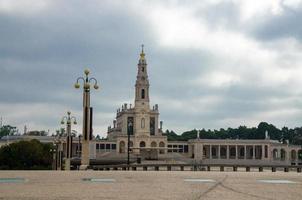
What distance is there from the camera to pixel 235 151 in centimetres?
16838

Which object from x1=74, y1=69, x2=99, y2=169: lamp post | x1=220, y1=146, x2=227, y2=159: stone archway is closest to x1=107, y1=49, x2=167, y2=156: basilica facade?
x1=220, y1=146, x2=227, y2=159: stone archway

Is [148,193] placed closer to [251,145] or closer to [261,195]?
[261,195]

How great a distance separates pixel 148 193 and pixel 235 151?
151698 mm

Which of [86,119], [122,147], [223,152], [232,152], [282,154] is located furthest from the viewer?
[282,154]

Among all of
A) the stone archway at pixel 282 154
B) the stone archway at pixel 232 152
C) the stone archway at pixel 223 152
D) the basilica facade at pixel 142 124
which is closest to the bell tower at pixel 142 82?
the basilica facade at pixel 142 124

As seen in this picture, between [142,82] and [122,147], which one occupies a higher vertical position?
[142,82]

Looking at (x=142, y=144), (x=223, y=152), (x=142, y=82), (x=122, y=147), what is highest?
(x=142, y=82)

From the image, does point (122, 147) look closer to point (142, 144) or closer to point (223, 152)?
point (142, 144)

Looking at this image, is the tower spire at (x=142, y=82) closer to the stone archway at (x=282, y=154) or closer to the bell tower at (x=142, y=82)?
the bell tower at (x=142, y=82)

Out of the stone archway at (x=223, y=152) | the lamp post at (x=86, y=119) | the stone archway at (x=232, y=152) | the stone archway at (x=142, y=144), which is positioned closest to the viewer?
the lamp post at (x=86, y=119)

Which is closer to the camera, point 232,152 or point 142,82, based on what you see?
point 142,82

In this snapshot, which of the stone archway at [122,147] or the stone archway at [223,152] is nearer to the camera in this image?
the stone archway at [122,147]

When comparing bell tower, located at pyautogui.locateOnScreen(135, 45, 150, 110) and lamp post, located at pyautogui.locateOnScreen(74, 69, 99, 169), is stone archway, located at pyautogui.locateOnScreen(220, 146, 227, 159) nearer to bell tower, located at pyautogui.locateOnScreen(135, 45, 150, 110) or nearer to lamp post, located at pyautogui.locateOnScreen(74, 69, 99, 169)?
bell tower, located at pyautogui.locateOnScreen(135, 45, 150, 110)

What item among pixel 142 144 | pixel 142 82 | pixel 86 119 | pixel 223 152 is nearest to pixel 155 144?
pixel 142 144
